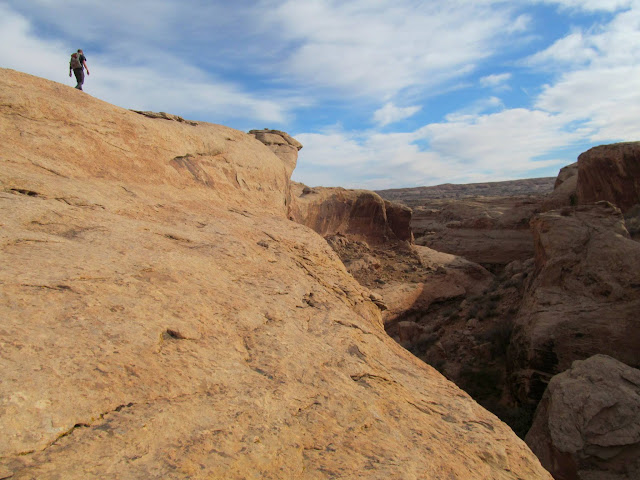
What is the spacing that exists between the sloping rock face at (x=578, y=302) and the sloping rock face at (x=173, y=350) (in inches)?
180

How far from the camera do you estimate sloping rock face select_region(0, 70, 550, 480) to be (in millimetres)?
1904

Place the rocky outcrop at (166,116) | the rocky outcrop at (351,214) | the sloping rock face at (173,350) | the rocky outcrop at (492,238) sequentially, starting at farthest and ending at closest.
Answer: the rocky outcrop at (492,238) → the rocky outcrop at (351,214) → the rocky outcrop at (166,116) → the sloping rock face at (173,350)

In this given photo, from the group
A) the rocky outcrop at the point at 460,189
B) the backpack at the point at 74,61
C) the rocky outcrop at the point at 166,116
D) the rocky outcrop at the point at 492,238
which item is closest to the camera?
the rocky outcrop at the point at 166,116

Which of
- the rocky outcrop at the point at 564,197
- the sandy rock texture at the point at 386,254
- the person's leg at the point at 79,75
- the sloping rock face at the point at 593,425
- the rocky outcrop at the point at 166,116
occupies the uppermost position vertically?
the person's leg at the point at 79,75

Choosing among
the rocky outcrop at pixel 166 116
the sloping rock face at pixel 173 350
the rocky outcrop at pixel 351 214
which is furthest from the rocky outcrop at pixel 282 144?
the sloping rock face at pixel 173 350

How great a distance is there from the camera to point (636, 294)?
775 centimetres

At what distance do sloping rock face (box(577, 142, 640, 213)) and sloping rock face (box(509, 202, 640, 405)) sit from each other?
15.9ft

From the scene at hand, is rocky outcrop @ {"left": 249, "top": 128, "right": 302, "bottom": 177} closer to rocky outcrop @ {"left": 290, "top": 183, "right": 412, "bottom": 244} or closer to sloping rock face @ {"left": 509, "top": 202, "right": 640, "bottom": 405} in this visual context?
rocky outcrop @ {"left": 290, "top": 183, "right": 412, "bottom": 244}

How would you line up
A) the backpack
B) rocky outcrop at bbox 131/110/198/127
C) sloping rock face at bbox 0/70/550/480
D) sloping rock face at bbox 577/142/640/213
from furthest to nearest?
sloping rock face at bbox 577/142/640/213, the backpack, rocky outcrop at bbox 131/110/198/127, sloping rock face at bbox 0/70/550/480

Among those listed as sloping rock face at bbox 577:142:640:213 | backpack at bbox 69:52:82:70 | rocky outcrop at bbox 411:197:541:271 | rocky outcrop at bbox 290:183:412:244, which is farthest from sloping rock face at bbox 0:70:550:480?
rocky outcrop at bbox 411:197:541:271

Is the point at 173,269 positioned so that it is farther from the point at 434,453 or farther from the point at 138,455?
the point at 434,453

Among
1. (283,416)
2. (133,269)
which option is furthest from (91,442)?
(133,269)

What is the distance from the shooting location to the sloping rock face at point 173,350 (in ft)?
6.25

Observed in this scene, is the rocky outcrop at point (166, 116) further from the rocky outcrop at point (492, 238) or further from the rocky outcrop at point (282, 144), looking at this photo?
the rocky outcrop at point (492, 238)
